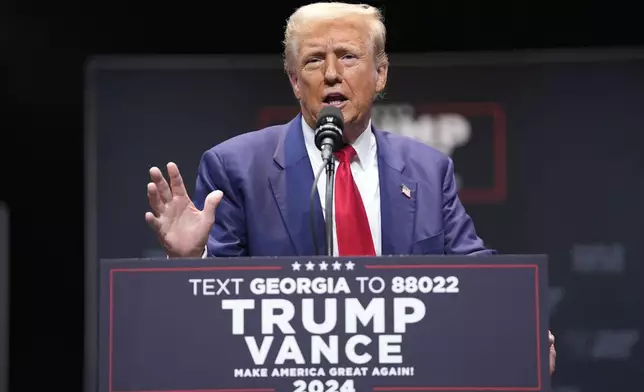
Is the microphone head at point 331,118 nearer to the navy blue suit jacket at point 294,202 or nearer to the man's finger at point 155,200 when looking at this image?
the navy blue suit jacket at point 294,202

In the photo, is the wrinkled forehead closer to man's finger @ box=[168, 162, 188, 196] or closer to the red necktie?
the red necktie

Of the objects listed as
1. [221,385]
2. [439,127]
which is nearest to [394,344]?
[221,385]

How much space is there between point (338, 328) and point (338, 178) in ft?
2.24

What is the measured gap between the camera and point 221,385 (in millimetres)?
1892

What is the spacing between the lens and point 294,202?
8.23ft

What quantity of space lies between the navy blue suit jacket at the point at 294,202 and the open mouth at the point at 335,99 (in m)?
0.12

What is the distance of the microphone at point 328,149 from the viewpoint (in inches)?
83.7

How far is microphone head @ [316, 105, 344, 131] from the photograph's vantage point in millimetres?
2281

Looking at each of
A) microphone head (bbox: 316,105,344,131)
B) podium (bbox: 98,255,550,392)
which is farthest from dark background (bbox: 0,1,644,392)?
podium (bbox: 98,255,550,392)

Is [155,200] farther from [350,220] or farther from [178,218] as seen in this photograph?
[350,220]
